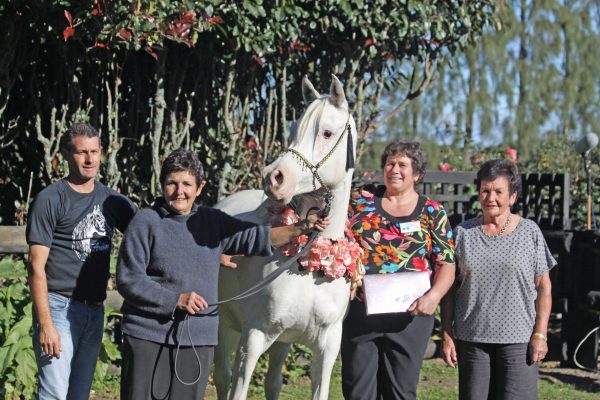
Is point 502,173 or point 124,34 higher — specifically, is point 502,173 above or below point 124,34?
below

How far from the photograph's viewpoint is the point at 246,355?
376 cm

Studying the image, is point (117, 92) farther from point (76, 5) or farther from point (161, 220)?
point (161, 220)

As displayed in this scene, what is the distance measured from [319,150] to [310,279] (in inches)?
23.9

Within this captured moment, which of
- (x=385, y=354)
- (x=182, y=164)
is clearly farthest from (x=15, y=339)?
(x=385, y=354)

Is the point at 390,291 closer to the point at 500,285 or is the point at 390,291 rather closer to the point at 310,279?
the point at 310,279

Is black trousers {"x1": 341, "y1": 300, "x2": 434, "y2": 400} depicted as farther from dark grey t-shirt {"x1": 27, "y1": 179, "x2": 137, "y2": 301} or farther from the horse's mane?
dark grey t-shirt {"x1": 27, "y1": 179, "x2": 137, "y2": 301}

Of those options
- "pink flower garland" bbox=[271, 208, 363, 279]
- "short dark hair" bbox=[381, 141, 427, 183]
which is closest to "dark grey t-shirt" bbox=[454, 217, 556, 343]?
"short dark hair" bbox=[381, 141, 427, 183]

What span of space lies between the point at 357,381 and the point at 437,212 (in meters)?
0.91

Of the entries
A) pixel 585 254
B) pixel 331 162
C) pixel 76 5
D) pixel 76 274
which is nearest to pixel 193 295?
pixel 76 274

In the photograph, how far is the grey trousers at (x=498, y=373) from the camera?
3727mm

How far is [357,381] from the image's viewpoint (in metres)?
3.85

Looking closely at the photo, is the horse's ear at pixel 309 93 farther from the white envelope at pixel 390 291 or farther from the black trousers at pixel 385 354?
the black trousers at pixel 385 354

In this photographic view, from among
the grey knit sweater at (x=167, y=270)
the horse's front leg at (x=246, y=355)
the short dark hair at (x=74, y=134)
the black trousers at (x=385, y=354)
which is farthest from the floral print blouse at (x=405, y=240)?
the short dark hair at (x=74, y=134)

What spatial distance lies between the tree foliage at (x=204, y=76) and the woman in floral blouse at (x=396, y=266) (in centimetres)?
222
